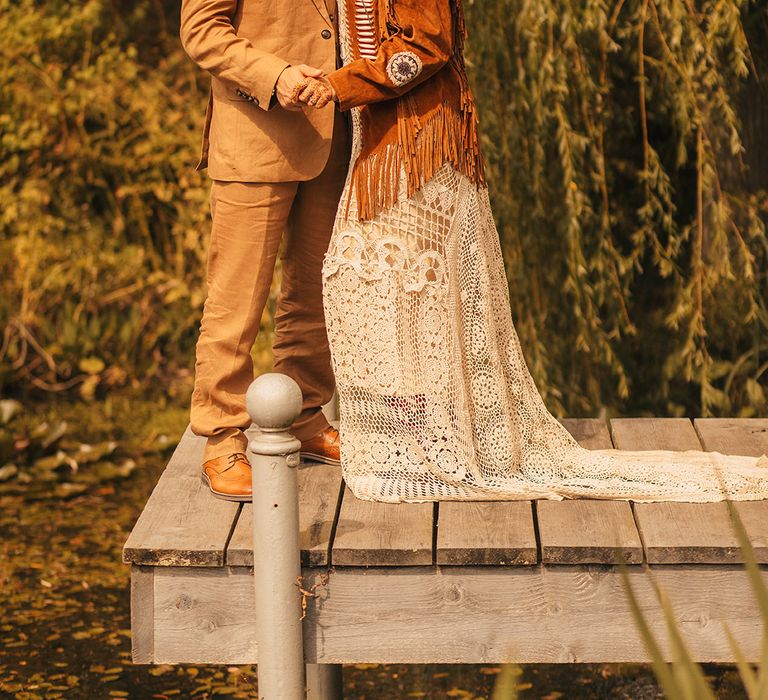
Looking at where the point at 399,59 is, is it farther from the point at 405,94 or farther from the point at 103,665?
the point at 103,665

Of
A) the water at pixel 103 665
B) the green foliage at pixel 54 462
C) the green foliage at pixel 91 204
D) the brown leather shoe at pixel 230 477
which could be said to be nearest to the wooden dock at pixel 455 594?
the brown leather shoe at pixel 230 477

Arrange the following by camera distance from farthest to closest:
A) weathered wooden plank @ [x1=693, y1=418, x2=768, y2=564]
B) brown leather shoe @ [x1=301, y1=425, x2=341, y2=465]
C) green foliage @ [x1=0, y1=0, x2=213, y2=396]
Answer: green foliage @ [x1=0, y1=0, x2=213, y2=396]
weathered wooden plank @ [x1=693, y1=418, x2=768, y2=564]
brown leather shoe @ [x1=301, y1=425, x2=341, y2=465]

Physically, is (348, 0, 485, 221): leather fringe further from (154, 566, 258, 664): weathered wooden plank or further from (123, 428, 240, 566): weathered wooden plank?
(154, 566, 258, 664): weathered wooden plank

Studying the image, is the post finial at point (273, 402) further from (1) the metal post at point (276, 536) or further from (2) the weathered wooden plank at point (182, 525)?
(2) the weathered wooden plank at point (182, 525)

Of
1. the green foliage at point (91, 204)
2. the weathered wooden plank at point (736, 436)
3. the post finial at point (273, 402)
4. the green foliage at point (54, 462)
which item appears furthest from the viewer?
the green foliage at point (91, 204)

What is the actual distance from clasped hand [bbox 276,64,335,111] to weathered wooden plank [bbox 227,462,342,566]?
0.88 m

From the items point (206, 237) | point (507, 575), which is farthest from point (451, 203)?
point (206, 237)

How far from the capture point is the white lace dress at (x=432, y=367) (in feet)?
10.1

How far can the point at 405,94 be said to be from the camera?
9.95ft

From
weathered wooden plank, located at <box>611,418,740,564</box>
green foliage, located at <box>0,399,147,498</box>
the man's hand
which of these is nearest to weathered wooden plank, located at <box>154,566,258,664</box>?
weathered wooden plank, located at <box>611,418,740,564</box>

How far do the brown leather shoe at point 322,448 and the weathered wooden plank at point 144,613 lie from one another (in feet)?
2.38

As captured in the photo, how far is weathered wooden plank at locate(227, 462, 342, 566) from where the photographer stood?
111 inches

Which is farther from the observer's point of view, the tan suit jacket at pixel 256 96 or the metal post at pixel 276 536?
the tan suit jacket at pixel 256 96

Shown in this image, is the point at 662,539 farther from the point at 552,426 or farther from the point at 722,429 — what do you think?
the point at 722,429
